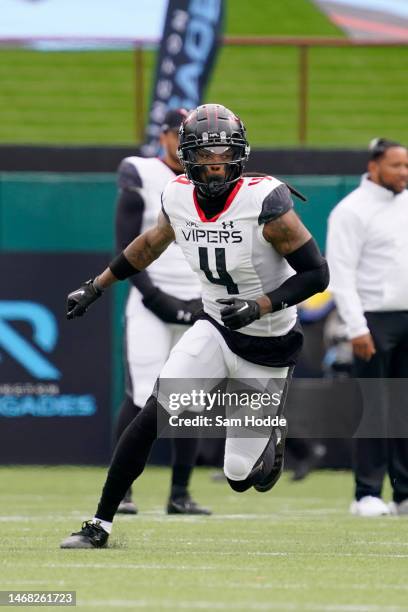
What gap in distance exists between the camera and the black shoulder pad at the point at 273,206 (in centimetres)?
637

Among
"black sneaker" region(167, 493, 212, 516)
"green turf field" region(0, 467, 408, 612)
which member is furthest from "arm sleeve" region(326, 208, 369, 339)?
"black sneaker" region(167, 493, 212, 516)

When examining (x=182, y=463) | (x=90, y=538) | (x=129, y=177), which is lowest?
(x=182, y=463)

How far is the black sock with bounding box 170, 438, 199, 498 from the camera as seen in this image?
833 centimetres

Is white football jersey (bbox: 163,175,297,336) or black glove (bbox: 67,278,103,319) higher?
white football jersey (bbox: 163,175,297,336)

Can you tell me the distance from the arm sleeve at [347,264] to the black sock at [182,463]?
1091 mm

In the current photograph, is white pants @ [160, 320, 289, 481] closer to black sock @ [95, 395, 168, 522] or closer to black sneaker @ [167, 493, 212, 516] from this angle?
black sock @ [95, 395, 168, 522]

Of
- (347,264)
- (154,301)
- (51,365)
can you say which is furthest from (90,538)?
(51,365)

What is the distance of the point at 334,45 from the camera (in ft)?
48.3

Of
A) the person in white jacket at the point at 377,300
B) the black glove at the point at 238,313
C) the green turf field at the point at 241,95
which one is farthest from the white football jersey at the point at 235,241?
the green turf field at the point at 241,95

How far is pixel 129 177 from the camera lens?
846 centimetres

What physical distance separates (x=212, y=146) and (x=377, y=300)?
2.64m

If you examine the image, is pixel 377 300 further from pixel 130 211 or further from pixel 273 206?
pixel 273 206

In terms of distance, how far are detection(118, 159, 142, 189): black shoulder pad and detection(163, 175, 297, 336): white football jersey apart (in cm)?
176

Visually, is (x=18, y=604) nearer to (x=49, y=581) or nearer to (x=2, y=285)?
(x=49, y=581)
